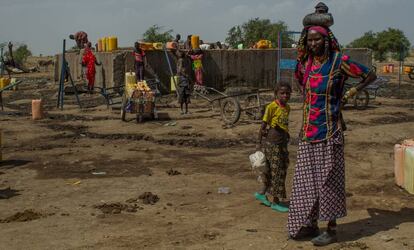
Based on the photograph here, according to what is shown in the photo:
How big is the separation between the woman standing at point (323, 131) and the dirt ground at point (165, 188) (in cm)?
27

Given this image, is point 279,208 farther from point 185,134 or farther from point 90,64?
point 90,64

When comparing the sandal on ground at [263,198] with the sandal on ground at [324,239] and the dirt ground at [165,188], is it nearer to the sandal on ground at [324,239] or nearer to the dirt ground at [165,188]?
the dirt ground at [165,188]

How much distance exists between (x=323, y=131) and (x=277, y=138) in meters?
1.23

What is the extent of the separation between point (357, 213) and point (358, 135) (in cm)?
518

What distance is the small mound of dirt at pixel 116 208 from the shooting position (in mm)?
5881

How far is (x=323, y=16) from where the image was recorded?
454 cm

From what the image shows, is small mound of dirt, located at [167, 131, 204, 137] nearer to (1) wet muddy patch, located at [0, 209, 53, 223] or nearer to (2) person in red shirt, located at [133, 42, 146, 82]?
(1) wet muddy patch, located at [0, 209, 53, 223]

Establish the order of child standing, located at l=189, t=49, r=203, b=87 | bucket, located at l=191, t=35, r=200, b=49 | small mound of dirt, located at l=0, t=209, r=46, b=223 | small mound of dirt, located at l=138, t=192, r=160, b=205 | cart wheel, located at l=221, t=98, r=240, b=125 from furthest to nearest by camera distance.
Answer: bucket, located at l=191, t=35, r=200, b=49
child standing, located at l=189, t=49, r=203, b=87
cart wheel, located at l=221, t=98, r=240, b=125
small mound of dirt, located at l=138, t=192, r=160, b=205
small mound of dirt, located at l=0, t=209, r=46, b=223

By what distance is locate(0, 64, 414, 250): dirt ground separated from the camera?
499cm

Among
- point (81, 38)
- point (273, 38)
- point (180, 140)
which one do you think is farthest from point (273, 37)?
point (180, 140)

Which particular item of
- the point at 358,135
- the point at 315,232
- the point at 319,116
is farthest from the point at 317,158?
the point at 358,135

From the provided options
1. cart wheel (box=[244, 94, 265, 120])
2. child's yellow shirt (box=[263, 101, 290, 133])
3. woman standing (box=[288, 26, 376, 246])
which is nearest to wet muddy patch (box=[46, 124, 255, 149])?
cart wheel (box=[244, 94, 265, 120])

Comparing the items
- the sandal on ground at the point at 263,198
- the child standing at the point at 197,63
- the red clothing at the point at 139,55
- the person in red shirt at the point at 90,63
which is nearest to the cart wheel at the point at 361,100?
the child standing at the point at 197,63

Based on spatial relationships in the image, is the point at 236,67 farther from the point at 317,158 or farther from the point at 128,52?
the point at 317,158
